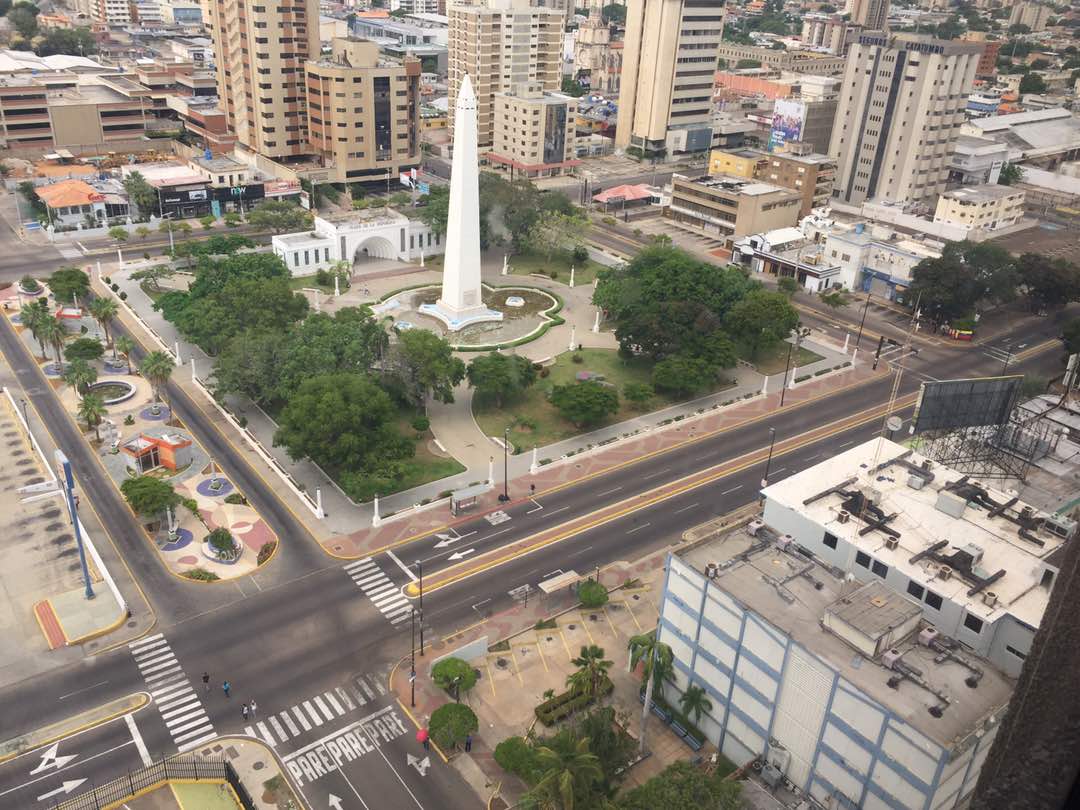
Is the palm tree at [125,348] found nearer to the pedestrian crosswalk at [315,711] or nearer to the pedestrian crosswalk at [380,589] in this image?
the pedestrian crosswalk at [380,589]

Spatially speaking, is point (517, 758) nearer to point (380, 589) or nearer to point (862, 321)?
point (380, 589)

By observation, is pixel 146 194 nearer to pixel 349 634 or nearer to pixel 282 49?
pixel 282 49

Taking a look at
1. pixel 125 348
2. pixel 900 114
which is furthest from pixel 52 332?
pixel 900 114

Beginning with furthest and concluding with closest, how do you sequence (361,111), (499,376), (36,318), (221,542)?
1. (361,111)
2. (36,318)
3. (499,376)
4. (221,542)

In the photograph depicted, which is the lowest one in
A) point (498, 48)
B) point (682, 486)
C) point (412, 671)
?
point (682, 486)

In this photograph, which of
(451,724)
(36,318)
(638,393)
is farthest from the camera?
(36,318)

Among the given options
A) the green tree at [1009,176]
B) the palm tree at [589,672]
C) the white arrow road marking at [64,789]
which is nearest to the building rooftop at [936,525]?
the palm tree at [589,672]

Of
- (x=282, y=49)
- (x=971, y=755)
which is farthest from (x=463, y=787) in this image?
(x=282, y=49)
